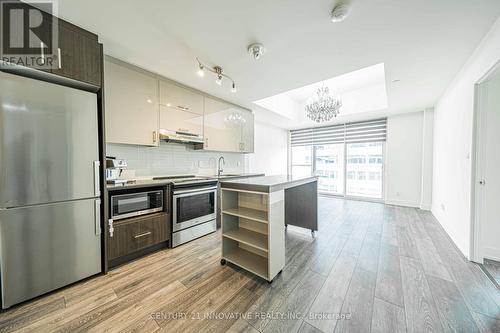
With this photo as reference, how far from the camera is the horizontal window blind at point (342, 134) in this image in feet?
16.0

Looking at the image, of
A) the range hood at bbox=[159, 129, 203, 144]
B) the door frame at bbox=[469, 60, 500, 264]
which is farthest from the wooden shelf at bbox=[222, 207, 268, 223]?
the door frame at bbox=[469, 60, 500, 264]

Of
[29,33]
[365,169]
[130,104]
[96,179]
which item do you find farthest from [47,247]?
[365,169]

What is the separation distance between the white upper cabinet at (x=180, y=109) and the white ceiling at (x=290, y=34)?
0.23m

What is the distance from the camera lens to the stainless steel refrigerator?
1.34 meters

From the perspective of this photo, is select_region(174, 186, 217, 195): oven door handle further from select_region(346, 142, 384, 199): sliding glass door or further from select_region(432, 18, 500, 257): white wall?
select_region(346, 142, 384, 199): sliding glass door

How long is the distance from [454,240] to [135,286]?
4.15 meters

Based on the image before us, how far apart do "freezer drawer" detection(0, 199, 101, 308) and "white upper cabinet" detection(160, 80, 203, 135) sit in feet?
4.73

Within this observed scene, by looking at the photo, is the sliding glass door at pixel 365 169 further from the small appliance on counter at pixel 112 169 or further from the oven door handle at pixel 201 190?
the small appliance on counter at pixel 112 169

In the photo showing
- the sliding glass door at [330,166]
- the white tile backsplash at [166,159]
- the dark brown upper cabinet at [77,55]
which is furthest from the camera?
the sliding glass door at [330,166]

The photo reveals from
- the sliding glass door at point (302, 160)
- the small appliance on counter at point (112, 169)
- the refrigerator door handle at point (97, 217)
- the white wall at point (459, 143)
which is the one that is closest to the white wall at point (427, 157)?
the white wall at point (459, 143)

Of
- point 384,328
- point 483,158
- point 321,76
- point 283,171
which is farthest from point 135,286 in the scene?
point 283,171

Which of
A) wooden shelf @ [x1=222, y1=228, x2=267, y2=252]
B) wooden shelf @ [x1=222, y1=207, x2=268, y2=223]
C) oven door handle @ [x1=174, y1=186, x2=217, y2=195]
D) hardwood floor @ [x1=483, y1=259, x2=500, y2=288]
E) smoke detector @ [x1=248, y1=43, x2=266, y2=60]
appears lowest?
→ hardwood floor @ [x1=483, y1=259, x2=500, y2=288]

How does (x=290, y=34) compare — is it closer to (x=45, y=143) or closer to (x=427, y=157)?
(x=45, y=143)

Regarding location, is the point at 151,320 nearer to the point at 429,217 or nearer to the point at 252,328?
the point at 252,328
